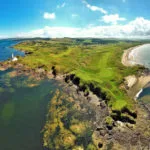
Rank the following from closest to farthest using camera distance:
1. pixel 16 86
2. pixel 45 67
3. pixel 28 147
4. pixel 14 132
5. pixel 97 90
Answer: pixel 28 147
pixel 14 132
pixel 97 90
pixel 16 86
pixel 45 67

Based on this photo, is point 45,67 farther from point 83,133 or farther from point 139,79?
point 83,133

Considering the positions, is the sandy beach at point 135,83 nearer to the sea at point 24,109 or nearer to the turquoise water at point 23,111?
the sea at point 24,109

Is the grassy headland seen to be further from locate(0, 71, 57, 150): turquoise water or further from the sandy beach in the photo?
the sandy beach

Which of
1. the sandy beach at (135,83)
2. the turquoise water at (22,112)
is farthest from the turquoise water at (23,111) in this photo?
the sandy beach at (135,83)

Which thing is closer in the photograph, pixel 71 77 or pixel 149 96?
pixel 149 96

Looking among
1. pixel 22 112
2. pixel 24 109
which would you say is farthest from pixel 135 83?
pixel 22 112

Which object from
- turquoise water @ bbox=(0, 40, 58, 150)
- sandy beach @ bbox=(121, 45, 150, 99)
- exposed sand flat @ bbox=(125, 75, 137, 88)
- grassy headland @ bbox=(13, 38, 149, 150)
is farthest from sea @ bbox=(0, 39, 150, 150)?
exposed sand flat @ bbox=(125, 75, 137, 88)

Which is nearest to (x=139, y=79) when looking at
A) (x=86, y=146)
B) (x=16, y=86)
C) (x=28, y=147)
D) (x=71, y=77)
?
(x=71, y=77)

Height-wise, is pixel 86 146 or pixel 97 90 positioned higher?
pixel 97 90
